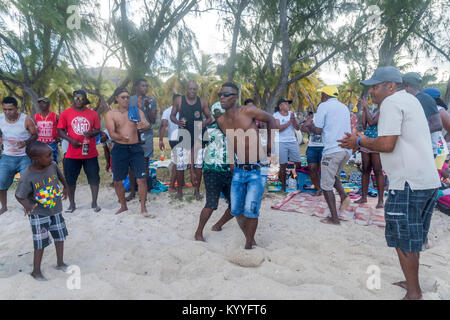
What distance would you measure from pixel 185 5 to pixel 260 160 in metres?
5.53

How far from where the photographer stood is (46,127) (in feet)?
16.4

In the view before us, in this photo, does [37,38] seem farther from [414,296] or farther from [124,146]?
[414,296]

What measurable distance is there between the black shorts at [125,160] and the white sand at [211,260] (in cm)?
64

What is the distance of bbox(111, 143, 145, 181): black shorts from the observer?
15.2 feet

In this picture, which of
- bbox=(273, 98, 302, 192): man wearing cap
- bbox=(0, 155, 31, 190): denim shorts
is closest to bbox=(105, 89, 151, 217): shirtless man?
bbox=(0, 155, 31, 190): denim shorts

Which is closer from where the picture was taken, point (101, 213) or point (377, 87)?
point (377, 87)

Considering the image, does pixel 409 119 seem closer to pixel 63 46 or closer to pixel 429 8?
pixel 63 46

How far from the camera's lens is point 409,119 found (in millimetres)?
2232

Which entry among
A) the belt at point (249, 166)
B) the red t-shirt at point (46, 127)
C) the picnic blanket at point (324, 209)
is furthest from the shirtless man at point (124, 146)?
the picnic blanket at point (324, 209)

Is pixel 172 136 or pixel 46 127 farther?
pixel 172 136

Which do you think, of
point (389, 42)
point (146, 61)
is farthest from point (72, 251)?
point (389, 42)

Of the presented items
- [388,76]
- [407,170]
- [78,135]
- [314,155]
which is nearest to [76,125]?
[78,135]

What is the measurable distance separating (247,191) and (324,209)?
7.30 ft

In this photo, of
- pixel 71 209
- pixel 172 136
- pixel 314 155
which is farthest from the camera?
pixel 172 136
